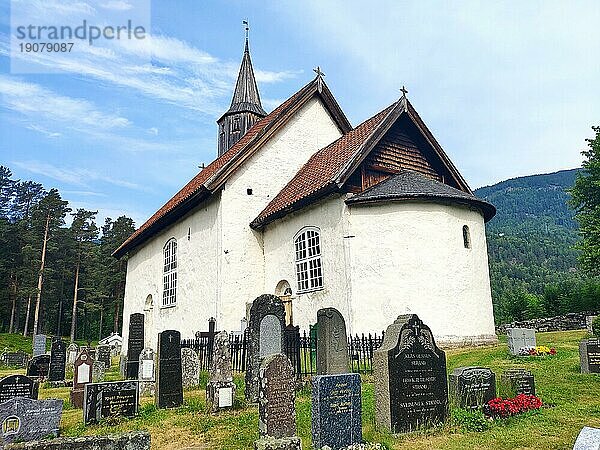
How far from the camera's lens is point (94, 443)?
15.3ft

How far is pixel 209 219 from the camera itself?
66.7 ft

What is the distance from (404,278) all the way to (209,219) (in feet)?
27.8

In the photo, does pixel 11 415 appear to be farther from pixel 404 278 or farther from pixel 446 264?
pixel 446 264

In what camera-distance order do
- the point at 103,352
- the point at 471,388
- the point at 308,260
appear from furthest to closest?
the point at 103,352
the point at 308,260
the point at 471,388

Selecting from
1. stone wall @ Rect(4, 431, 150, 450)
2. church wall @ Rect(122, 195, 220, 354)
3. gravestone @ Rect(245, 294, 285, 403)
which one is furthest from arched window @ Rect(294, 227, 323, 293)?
stone wall @ Rect(4, 431, 150, 450)

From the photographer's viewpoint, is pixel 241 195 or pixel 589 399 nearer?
pixel 589 399

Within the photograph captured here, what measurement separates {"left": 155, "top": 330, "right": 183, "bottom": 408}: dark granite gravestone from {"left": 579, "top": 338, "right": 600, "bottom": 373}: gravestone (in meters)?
8.67

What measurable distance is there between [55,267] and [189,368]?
156ft

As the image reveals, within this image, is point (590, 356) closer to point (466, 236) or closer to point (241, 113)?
point (466, 236)

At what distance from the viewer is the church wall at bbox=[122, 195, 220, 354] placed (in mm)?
19828

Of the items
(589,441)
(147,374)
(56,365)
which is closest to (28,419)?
(147,374)

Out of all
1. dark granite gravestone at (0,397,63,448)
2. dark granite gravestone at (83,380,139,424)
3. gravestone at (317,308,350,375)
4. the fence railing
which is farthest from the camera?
the fence railing

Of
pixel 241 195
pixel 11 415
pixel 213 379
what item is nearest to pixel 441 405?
pixel 213 379

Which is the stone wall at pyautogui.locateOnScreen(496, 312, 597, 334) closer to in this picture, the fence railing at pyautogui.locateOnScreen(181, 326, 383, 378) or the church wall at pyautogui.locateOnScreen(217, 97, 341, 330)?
the church wall at pyautogui.locateOnScreen(217, 97, 341, 330)
